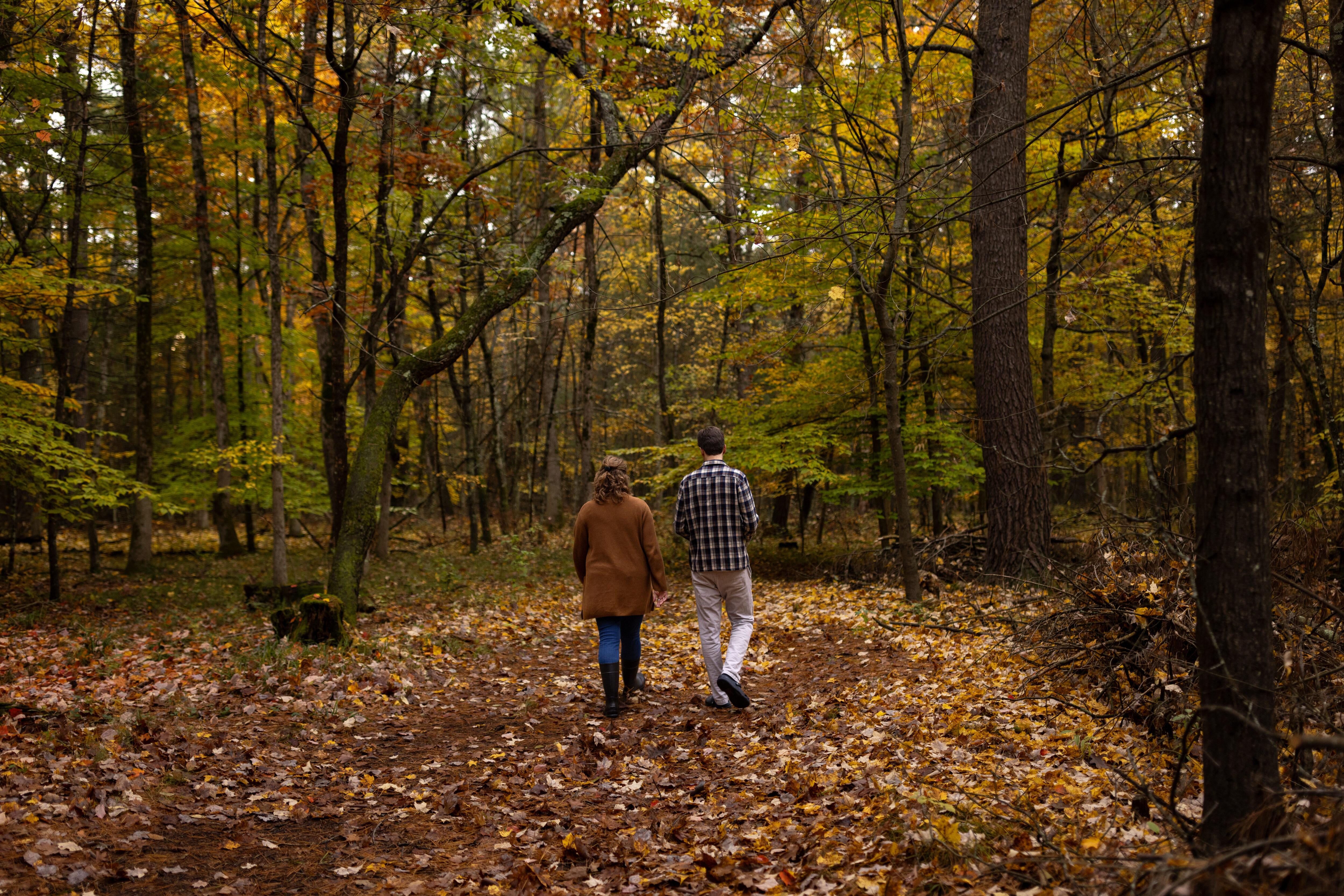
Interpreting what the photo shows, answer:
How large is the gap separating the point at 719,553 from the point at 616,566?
2.95 ft

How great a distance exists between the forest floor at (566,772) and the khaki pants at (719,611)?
1.29 ft

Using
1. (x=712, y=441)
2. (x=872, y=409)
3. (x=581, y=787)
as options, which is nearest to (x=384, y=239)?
(x=712, y=441)

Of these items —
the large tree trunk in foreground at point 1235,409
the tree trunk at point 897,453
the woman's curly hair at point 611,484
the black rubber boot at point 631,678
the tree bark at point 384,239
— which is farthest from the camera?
the tree bark at point 384,239

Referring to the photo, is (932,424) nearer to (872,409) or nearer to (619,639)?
Result: (872,409)

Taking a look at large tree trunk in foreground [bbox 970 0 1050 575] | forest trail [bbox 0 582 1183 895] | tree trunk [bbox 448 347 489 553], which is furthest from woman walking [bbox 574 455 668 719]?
tree trunk [bbox 448 347 489 553]

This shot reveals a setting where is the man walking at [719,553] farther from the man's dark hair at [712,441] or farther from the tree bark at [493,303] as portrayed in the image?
the tree bark at [493,303]

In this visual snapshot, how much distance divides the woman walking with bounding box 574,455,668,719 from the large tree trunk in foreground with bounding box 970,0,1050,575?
199 inches

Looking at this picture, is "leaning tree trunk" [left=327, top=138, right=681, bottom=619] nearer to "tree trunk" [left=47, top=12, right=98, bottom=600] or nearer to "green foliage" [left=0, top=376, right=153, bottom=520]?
"green foliage" [left=0, top=376, right=153, bottom=520]


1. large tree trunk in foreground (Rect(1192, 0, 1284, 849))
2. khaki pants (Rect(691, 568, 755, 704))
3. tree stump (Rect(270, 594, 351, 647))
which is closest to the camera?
large tree trunk in foreground (Rect(1192, 0, 1284, 849))

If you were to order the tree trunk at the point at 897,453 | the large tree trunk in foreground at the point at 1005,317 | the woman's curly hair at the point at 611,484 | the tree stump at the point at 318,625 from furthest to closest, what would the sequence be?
the large tree trunk in foreground at the point at 1005,317 < the tree trunk at the point at 897,453 < the tree stump at the point at 318,625 < the woman's curly hair at the point at 611,484

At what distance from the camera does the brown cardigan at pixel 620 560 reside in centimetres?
667

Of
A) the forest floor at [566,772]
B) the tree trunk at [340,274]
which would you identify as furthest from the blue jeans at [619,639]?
the tree trunk at [340,274]

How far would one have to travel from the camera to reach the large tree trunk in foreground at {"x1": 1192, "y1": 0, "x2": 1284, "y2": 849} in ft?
8.75

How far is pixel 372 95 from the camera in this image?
10281mm
